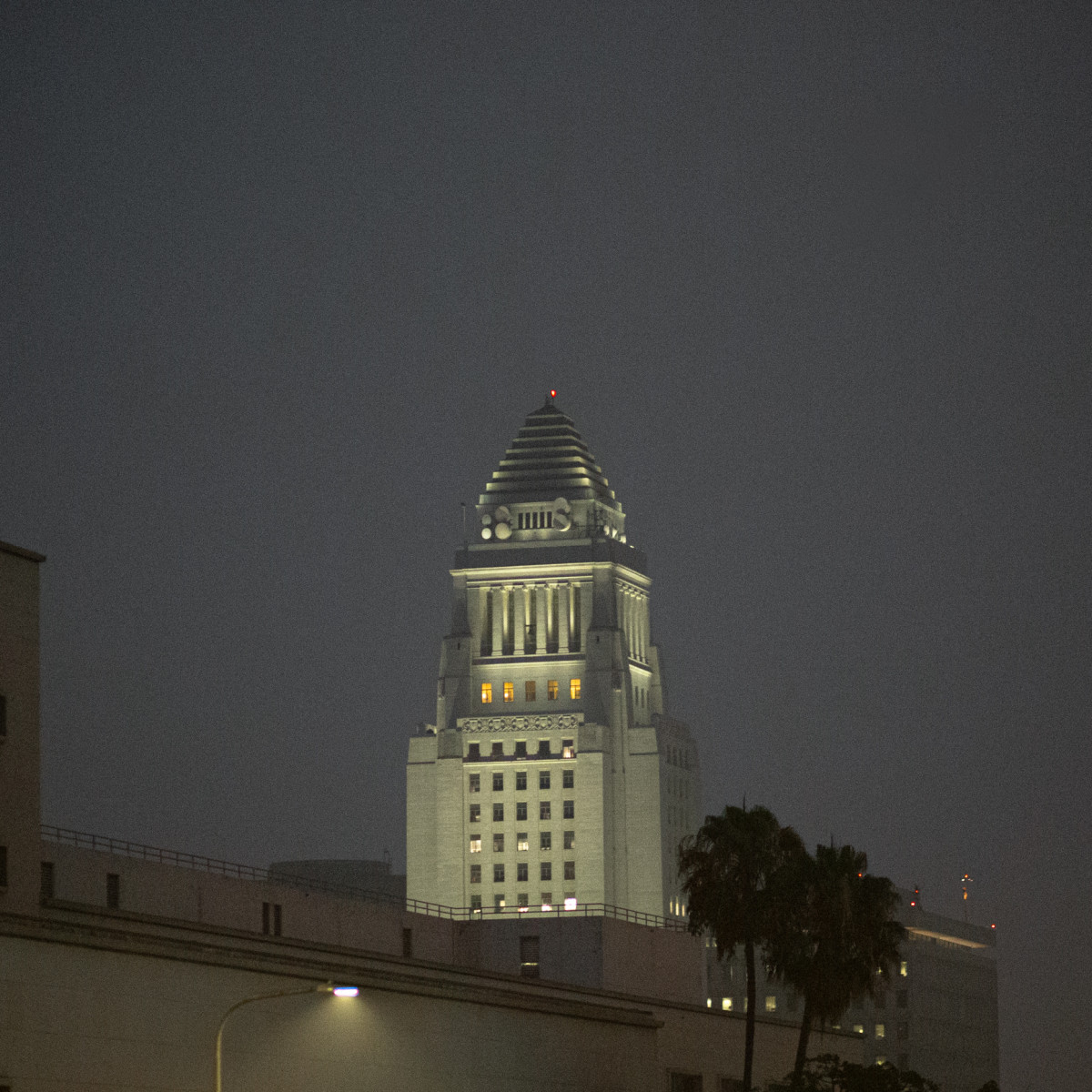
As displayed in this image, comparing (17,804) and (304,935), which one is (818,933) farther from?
(17,804)

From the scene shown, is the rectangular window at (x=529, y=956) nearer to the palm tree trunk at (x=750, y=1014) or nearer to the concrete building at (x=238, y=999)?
the concrete building at (x=238, y=999)

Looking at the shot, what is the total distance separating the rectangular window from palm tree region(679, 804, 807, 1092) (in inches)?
1022

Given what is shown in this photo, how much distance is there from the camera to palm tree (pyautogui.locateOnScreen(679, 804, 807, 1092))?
106 m

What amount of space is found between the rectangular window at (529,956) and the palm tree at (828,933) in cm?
2832

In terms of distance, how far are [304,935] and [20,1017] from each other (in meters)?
47.1

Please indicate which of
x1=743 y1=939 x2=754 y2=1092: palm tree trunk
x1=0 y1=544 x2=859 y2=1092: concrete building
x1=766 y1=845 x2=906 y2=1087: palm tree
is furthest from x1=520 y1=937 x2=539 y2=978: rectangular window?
x1=766 y1=845 x2=906 y2=1087: palm tree

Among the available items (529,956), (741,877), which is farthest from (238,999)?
(529,956)

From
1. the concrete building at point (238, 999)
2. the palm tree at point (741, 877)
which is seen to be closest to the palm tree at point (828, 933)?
the palm tree at point (741, 877)

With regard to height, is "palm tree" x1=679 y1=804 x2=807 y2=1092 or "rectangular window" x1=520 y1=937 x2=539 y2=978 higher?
"palm tree" x1=679 y1=804 x2=807 y2=1092

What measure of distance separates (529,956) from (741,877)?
2898 centimetres

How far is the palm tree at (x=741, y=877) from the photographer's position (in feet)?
347

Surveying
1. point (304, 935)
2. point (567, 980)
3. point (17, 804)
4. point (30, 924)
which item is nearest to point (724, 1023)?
point (567, 980)

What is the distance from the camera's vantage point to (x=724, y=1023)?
122 metres

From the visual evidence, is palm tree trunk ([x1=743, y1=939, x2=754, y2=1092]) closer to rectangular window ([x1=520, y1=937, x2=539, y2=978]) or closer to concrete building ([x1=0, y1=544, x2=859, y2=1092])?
concrete building ([x1=0, y1=544, x2=859, y2=1092])
